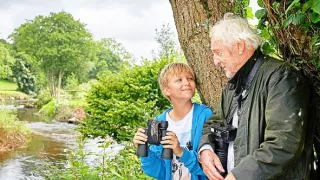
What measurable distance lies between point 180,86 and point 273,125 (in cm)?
89

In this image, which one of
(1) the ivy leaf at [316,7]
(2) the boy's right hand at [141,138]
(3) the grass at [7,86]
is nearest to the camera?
(1) the ivy leaf at [316,7]

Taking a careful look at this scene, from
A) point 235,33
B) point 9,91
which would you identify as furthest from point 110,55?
point 235,33

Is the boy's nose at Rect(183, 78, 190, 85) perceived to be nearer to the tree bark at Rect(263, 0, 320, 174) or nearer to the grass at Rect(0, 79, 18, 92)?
the tree bark at Rect(263, 0, 320, 174)

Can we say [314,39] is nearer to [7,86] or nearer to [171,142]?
[171,142]

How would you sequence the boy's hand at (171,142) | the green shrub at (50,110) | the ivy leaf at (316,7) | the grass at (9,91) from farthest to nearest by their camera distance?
1. the grass at (9,91)
2. the green shrub at (50,110)
3. the boy's hand at (171,142)
4. the ivy leaf at (316,7)

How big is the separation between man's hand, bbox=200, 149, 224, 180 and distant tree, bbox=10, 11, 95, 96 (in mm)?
37287

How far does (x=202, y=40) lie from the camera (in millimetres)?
2668

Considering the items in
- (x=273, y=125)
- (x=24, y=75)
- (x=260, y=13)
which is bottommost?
(x=273, y=125)

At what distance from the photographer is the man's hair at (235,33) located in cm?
170

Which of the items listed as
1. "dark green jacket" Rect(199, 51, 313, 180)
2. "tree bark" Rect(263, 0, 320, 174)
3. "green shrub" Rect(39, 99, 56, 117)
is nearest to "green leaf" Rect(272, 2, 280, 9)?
"tree bark" Rect(263, 0, 320, 174)

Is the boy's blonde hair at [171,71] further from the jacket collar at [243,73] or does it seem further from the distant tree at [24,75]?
the distant tree at [24,75]

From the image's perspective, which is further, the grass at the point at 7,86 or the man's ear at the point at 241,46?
the grass at the point at 7,86

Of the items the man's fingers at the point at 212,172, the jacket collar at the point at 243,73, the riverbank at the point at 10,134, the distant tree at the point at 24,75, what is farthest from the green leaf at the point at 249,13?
the distant tree at the point at 24,75

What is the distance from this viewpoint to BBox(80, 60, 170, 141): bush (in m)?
8.20
